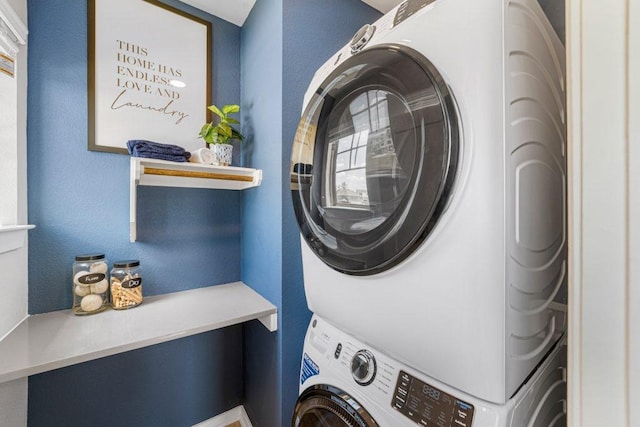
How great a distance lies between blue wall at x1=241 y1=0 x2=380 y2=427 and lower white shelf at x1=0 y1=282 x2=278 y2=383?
0.13m

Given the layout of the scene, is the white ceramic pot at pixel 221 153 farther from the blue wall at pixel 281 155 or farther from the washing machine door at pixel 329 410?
the washing machine door at pixel 329 410

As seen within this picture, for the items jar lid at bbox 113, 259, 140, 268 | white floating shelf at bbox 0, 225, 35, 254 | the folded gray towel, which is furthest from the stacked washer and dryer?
white floating shelf at bbox 0, 225, 35, 254

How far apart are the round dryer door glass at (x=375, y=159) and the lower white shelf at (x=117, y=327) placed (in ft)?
2.00

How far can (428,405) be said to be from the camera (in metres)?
0.58

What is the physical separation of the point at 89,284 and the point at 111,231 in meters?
0.27

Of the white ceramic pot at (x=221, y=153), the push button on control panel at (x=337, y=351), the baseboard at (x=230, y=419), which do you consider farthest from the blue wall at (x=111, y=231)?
the push button on control panel at (x=337, y=351)

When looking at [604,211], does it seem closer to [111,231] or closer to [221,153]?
[221,153]

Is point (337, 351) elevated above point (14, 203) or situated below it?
below

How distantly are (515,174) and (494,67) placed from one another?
21 centimetres

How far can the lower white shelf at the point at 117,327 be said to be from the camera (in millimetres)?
857

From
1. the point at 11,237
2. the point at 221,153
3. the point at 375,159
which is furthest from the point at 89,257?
the point at 375,159

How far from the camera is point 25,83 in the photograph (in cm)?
112

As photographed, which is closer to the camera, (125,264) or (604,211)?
(604,211)

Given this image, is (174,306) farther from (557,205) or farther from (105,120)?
(557,205)
